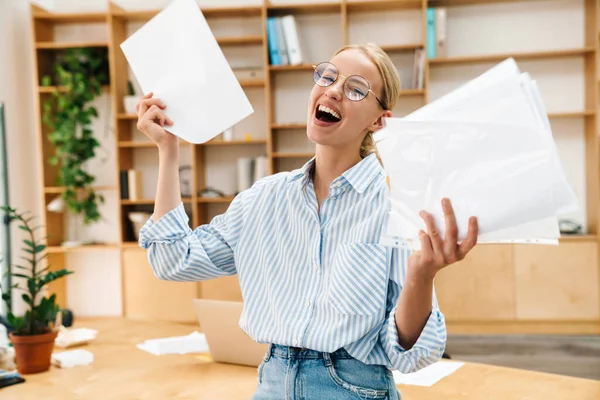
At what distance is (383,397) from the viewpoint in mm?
1107

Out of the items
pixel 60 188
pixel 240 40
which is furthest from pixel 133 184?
pixel 240 40

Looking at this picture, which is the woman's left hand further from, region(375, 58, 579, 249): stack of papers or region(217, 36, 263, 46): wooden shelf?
region(217, 36, 263, 46): wooden shelf

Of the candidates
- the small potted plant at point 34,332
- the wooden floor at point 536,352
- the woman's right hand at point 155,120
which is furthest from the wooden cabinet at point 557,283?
the woman's right hand at point 155,120

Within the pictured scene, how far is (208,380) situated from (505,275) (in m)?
3.11

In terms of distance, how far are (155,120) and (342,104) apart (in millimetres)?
382

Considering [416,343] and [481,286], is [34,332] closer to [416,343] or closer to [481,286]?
[416,343]

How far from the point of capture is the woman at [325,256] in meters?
1.07

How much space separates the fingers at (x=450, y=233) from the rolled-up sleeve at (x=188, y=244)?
58cm

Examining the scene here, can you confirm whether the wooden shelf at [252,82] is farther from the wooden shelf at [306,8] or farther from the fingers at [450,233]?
the fingers at [450,233]

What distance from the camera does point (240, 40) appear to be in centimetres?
462

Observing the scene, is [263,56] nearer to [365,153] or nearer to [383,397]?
[365,153]

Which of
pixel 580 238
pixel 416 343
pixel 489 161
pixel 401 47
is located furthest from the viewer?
pixel 401 47

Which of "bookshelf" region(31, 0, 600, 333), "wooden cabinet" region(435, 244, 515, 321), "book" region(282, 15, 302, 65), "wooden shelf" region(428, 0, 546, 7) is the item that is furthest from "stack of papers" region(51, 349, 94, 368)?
"wooden shelf" region(428, 0, 546, 7)

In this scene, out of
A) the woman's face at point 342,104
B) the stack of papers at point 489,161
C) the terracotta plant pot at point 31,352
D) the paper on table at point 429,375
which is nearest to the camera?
the stack of papers at point 489,161
